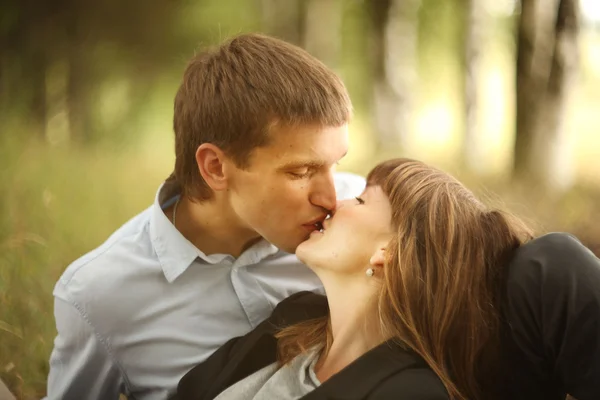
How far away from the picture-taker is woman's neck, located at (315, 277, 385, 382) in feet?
4.14

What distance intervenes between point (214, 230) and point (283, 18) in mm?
918

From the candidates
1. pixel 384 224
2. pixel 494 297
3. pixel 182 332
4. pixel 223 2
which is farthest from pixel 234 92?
pixel 223 2

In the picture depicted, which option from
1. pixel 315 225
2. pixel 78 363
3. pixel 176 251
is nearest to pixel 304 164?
pixel 315 225

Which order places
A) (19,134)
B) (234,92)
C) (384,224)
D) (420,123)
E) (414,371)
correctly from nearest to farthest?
(414,371) < (384,224) < (234,92) < (19,134) < (420,123)

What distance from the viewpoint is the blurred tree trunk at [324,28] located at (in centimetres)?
217

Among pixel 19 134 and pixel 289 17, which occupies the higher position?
pixel 289 17

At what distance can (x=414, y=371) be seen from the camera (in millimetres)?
1133

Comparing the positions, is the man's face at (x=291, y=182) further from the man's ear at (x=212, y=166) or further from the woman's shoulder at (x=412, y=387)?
the woman's shoulder at (x=412, y=387)

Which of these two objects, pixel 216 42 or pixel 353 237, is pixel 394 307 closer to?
pixel 353 237

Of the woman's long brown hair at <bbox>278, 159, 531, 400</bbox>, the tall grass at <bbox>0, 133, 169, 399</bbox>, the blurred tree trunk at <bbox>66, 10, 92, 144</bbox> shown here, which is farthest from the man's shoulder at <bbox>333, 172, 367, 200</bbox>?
the blurred tree trunk at <bbox>66, 10, 92, 144</bbox>

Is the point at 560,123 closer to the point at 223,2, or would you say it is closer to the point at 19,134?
the point at 223,2

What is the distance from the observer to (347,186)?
1.70 metres

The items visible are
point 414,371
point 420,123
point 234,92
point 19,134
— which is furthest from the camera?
point 420,123

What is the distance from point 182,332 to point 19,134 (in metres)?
0.89
